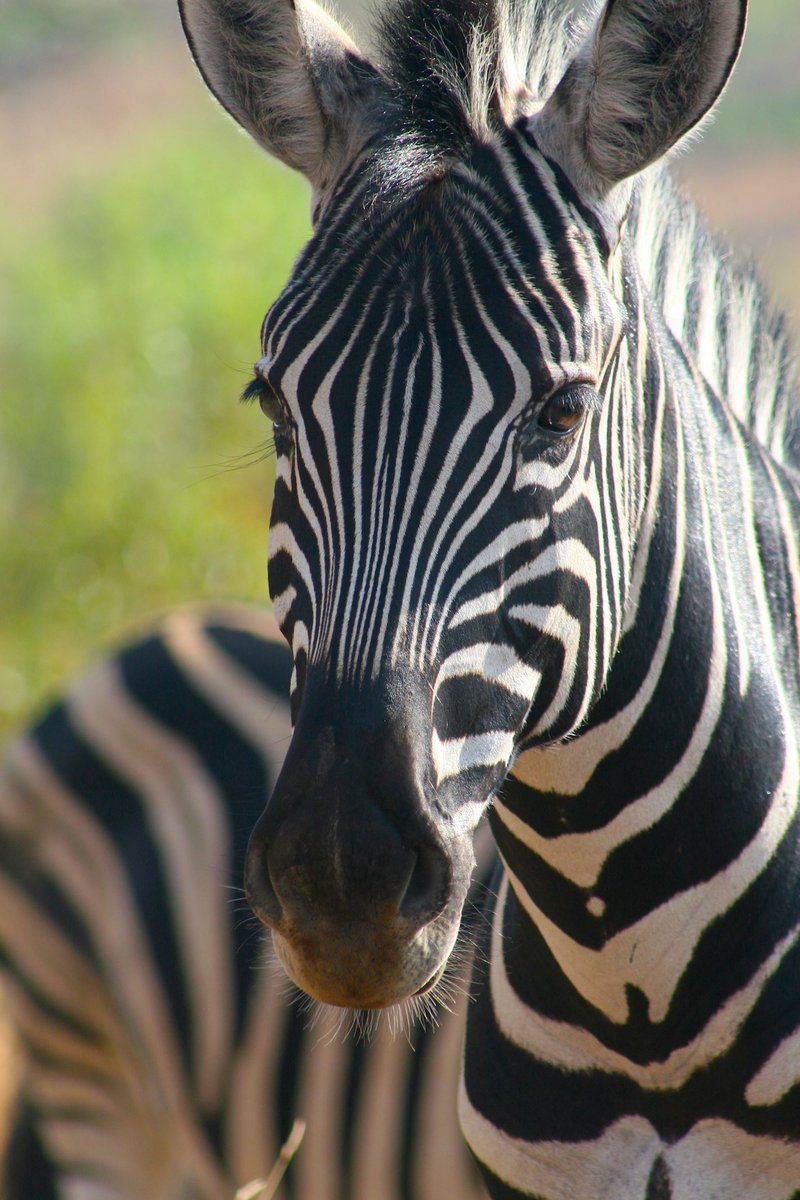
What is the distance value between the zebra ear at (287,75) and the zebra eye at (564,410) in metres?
0.73

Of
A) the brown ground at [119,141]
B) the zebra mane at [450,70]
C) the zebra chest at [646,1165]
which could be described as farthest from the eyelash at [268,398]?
the brown ground at [119,141]

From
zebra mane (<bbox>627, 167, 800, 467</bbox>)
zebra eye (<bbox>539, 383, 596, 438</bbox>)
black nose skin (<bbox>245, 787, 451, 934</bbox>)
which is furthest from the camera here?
zebra mane (<bbox>627, 167, 800, 467</bbox>)

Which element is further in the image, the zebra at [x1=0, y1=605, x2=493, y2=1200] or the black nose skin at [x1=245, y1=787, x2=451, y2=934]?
the zebra at [x1=0, y1=605, x2=493, y2=1200]

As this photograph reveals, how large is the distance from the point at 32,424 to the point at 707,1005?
928 cm

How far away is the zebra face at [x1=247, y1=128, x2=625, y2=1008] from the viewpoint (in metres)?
2.08

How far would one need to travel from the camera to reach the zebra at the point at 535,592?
2.16 m

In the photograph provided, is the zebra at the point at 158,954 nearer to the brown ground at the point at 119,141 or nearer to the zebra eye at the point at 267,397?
the zebra eye at the point at 267,397

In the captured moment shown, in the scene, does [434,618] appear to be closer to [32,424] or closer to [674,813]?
[674,813]

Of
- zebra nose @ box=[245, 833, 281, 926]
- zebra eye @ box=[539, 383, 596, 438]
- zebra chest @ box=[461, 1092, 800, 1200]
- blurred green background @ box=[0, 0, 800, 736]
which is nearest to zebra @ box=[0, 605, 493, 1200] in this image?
blurred green background @ box=[0, 0, 800, 736]

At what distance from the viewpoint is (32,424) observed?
10.9 m

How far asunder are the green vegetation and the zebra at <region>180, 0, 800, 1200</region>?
336 centimetres

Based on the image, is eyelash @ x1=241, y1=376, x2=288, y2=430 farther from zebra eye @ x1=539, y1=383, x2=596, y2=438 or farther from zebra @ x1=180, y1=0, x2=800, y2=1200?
zebra eye @ x1=539, y1=383, x2=596, y2=438

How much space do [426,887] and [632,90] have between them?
4.96ft

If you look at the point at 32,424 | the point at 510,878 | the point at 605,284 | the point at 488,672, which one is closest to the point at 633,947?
the point at 510,878
